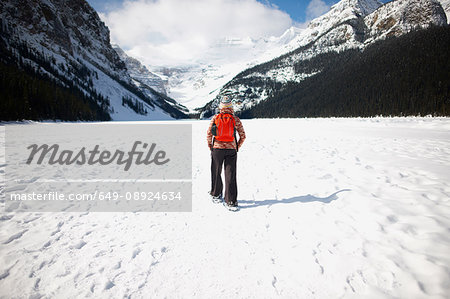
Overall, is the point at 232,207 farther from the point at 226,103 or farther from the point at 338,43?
the point at 338,43

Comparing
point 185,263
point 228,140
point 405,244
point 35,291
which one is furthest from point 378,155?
point 35,291

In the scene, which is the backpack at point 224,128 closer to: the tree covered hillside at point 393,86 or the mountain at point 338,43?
the tree covered hillside at point 393,86

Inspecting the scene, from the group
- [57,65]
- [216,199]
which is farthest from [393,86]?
[57,65]

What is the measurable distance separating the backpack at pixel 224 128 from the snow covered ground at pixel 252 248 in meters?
1.88

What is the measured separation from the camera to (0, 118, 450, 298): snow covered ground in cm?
242

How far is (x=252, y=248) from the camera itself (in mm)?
3266

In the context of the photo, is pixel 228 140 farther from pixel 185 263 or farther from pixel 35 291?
pixel 35 291

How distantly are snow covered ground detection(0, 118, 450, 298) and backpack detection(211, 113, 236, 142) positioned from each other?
6.17 feet

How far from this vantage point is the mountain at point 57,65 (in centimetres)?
3969

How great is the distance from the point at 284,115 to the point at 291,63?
79.8 metres

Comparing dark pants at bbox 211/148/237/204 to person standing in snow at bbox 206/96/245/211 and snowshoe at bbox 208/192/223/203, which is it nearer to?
person standing in snow at bbox 206/96/245/211

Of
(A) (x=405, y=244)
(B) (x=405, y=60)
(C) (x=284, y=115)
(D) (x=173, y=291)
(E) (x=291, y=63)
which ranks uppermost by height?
(E) (x=291, y=63)

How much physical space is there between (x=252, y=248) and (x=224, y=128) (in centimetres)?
277

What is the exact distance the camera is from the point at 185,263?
2881 millimetres
